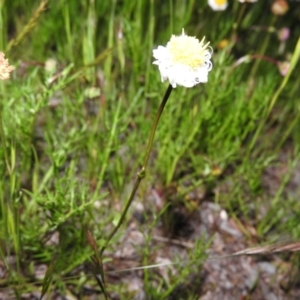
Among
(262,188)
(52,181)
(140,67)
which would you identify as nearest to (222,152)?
(262,188)

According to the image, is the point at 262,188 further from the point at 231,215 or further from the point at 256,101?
the point at 256,101

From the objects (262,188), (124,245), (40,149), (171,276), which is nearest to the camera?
(171,276)

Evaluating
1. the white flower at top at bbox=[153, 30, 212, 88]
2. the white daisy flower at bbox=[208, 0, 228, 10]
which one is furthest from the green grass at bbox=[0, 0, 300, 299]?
the white flower at top at bbox=[153, 30, 212, 88]

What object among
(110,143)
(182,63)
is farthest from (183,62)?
(110,143)

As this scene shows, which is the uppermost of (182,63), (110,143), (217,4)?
(217,4)

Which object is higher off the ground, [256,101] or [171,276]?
[256,101]

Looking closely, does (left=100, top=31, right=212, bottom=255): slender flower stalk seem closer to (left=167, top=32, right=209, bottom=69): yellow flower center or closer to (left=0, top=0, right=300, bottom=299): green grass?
(left=167, top=32, right=209, bottom=69): yellow flower center

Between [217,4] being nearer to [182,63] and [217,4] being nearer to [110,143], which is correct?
[110,143]

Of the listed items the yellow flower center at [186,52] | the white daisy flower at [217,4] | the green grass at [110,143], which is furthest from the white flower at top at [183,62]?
the white daisy flower at [217,4]
